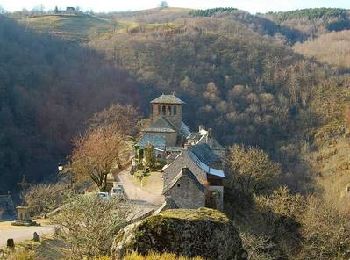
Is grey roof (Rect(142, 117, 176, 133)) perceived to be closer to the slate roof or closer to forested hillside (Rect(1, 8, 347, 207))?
the slate roof

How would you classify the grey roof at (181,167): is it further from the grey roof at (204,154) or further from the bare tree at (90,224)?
the bare tree at (90,224)

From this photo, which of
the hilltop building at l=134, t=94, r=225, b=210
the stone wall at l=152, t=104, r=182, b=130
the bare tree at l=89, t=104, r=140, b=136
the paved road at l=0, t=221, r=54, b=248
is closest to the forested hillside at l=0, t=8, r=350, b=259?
the bare tree at l=89, t=104, r=140, b=136

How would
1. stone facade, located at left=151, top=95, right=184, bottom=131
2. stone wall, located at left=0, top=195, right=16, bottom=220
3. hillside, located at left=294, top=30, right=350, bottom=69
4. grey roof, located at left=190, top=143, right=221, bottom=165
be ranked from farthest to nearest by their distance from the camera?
hillside, located at left=294, top=30, right=350, bottom=69 → stone facade, located at left=151, top=95, right=184, bottom=131 → stone wall, located at left=0, top=195, right=16, bottom=220 → grey roof, located at left=190, top=143, right=221, bottom=165

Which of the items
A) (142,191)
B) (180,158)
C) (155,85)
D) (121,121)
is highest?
(180,158)

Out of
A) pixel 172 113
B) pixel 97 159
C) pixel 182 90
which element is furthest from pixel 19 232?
pixel 182 90

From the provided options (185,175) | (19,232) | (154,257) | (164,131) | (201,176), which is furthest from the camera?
(164,131)

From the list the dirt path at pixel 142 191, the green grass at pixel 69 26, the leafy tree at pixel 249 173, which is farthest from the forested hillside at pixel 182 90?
the dirt path at pixel 142 191

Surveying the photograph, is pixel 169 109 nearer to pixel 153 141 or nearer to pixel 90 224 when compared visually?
pixel 153 141
